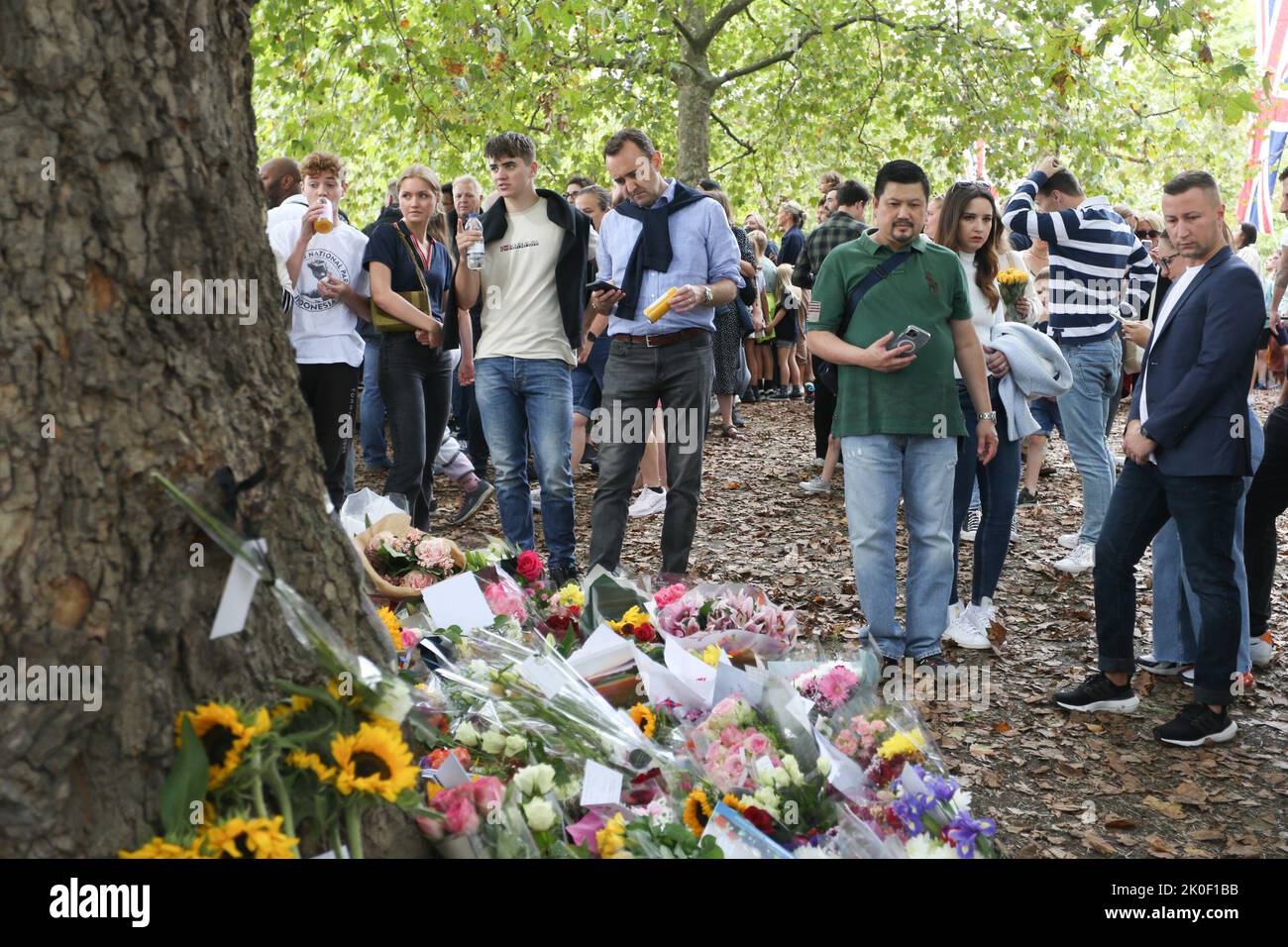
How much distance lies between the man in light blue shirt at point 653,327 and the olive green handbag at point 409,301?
113cm

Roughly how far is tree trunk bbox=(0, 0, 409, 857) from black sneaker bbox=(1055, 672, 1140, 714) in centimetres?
379

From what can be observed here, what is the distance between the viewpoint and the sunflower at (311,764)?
212 centimetres

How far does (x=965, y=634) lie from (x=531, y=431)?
248 centimetres

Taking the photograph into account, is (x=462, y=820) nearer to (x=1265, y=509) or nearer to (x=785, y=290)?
(x=1265, y=509)

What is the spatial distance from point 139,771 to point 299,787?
0.27 meters

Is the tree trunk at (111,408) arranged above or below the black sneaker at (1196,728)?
above

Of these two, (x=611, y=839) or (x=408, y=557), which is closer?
(x=611, y=839)

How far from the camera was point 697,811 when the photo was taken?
8.50ft

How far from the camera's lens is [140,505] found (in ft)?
6.78

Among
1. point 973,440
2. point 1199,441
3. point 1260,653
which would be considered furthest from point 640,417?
point 1260,653

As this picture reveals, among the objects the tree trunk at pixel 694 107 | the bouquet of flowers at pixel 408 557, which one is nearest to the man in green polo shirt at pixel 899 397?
the bouquet of flowers at pixel 408 557

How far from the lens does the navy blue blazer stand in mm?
4516

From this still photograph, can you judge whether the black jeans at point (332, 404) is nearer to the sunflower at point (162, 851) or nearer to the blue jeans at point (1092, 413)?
the blue jeans at point (1092, 413)
